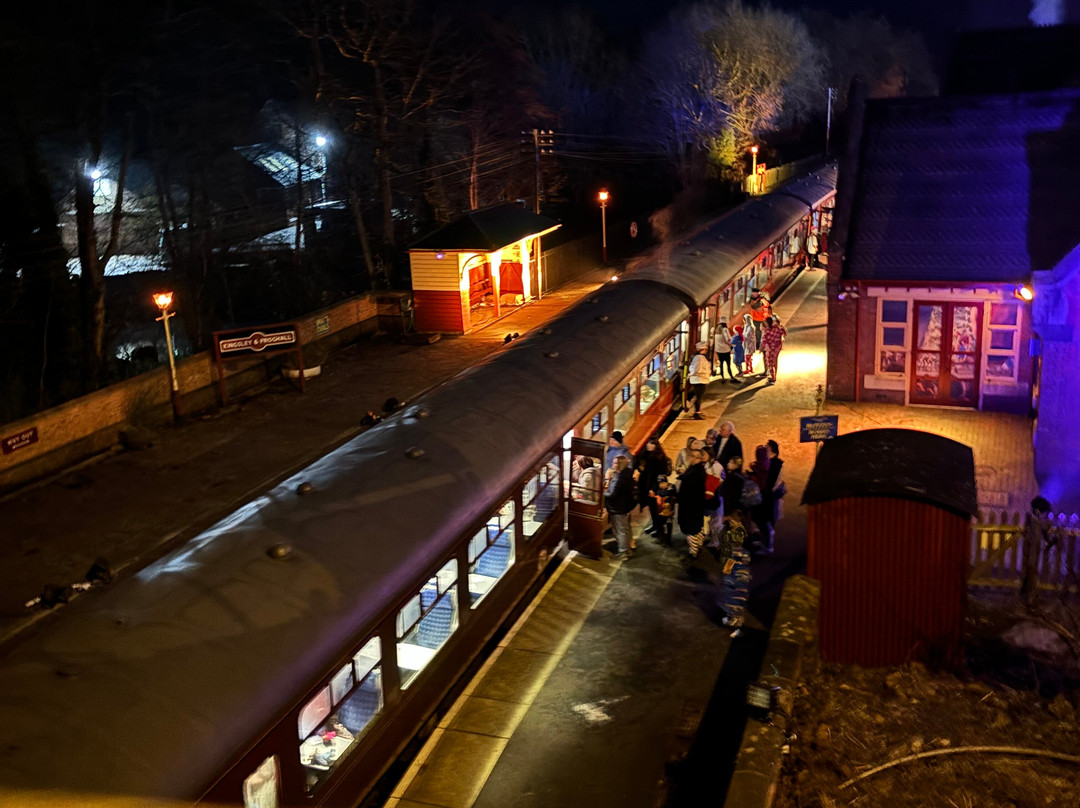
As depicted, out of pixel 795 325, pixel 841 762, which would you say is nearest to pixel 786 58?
pixel 795 325

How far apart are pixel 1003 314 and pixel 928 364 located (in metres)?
1.55

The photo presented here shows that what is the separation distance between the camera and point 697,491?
38.5 feet

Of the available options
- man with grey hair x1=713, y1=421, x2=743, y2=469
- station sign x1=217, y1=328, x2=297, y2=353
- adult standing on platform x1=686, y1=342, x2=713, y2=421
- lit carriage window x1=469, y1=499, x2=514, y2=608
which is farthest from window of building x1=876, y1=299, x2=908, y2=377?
station sign x1=217, y1=328, x2=297, y2=353

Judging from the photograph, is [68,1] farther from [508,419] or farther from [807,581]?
[807,581]

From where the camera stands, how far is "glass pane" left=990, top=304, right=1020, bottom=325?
58.0ft

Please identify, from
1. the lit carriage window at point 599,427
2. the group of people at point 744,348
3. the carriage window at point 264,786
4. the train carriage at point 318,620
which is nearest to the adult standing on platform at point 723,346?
the group of people at point 744,348

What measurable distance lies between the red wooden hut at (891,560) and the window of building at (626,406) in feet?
17.6

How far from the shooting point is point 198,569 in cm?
681

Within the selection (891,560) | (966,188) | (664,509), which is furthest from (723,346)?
(891,560)

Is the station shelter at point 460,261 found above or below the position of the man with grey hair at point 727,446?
above

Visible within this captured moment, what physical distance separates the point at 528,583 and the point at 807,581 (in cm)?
307

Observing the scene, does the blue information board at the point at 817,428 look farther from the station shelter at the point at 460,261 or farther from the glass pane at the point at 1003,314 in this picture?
the station shelter at the point at 460,261

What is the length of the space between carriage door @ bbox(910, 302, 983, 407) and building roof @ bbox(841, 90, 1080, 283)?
0.87m

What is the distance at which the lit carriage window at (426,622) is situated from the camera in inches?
313
